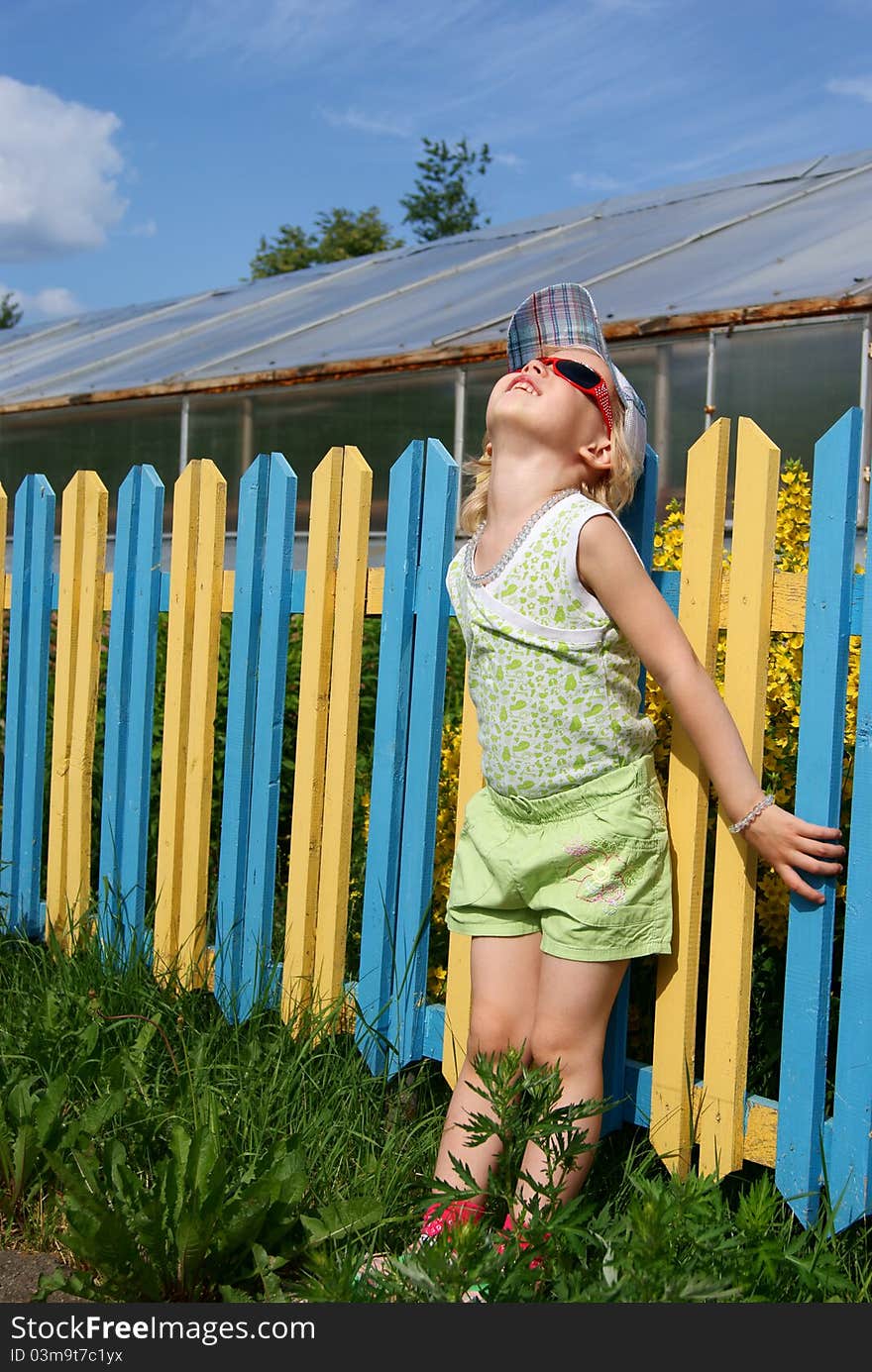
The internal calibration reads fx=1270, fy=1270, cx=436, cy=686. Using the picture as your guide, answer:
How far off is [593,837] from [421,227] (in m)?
42.3

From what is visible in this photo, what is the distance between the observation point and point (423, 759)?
256 cm

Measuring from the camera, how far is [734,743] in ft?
6.36

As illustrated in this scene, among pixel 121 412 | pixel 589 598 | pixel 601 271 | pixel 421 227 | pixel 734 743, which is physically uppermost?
pixel 421 227

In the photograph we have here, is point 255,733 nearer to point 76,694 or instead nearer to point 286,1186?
point 76,694

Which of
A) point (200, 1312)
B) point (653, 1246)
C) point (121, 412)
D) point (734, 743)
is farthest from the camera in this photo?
point (121, 412)

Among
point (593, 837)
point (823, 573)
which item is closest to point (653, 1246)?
point (593, 837)

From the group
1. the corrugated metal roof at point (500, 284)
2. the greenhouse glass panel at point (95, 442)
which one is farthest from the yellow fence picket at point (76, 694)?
the greenhouse glass panel at point (95, 442)

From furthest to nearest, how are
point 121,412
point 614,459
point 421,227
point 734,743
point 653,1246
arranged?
point 421,227, point 121,412, point 614,459, point 734,743, point 653,1246

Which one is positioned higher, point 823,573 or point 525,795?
point 823,573

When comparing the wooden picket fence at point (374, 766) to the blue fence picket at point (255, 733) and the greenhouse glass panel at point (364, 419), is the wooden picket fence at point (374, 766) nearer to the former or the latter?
the blue fence picket at point (255, 733)

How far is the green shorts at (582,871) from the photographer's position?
6.44ft

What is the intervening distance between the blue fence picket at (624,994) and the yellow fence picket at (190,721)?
115cm

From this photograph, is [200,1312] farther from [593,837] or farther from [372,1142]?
[593,837]

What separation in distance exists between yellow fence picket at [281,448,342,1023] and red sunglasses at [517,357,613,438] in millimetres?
755
